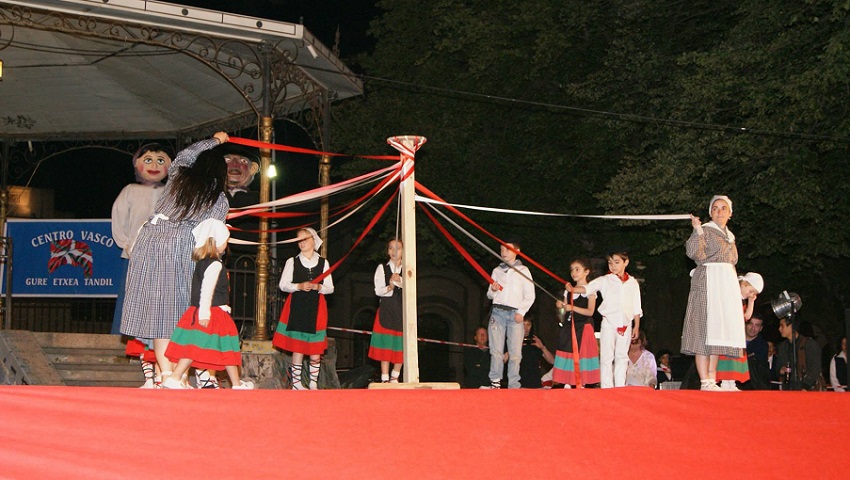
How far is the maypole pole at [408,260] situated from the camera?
745cm

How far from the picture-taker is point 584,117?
19.0 metres

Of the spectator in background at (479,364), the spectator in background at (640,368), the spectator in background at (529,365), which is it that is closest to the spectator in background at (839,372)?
the spectator in background at (640,368)

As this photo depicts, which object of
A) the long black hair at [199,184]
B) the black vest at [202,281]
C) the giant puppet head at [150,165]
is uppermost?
the giant puppet head at [150,165]

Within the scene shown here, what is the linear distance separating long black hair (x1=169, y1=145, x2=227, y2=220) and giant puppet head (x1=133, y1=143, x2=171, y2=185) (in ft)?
10.5

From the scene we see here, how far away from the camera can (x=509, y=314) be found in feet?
37.4

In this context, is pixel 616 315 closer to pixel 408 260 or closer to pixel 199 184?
pixel 408 260

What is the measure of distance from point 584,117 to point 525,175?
2.63 m

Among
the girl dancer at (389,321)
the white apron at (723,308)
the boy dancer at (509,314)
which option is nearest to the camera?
the white apron at (723,308)

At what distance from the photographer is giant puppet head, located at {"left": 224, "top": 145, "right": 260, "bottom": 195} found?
16.0 m

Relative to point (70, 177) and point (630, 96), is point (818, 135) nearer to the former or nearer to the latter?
point (630, 96)

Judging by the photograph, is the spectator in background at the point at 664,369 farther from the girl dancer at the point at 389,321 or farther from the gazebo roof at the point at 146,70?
the gazebo roof at the point at 146,70

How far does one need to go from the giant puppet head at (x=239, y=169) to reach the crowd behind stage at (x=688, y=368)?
5086 millimetres

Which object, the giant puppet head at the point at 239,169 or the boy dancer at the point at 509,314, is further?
the giant puppet head at the point at 239,169

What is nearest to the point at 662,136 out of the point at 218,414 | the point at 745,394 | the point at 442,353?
the point at 745,394
